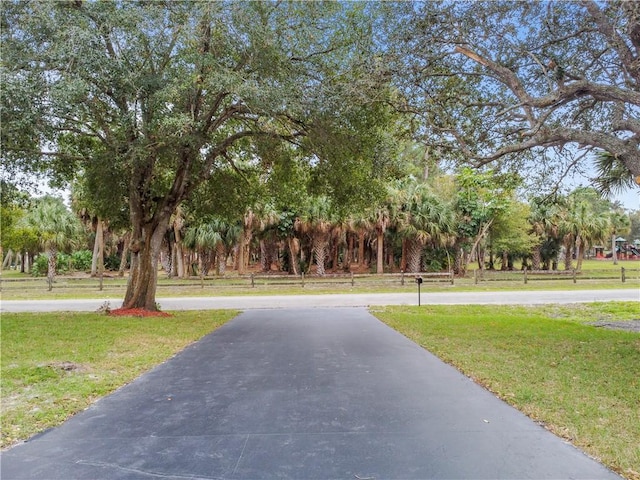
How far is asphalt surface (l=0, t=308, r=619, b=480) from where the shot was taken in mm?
3293

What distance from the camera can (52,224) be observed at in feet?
105

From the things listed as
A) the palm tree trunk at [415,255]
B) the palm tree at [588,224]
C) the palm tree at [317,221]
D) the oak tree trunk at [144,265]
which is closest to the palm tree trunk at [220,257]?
the palm tree at [317,221]

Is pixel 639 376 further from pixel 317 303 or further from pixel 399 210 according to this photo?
pixel 399 210

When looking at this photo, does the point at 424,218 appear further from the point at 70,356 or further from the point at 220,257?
the point at 70,356

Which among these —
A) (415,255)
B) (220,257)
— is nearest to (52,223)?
(220,257)

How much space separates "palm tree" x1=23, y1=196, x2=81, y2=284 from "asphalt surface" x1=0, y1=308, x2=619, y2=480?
30627mm

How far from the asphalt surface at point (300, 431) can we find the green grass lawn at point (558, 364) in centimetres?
29

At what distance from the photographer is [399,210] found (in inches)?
1136

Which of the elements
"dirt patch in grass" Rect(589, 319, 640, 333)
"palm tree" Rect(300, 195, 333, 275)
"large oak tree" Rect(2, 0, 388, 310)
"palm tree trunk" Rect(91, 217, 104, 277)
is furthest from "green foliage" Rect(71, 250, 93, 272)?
"dirt patch in grass" Rect(589, 319, 640, 333)

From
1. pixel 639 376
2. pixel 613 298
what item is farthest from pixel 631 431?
pixel 613 298

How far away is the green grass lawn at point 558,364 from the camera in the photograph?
4020mm

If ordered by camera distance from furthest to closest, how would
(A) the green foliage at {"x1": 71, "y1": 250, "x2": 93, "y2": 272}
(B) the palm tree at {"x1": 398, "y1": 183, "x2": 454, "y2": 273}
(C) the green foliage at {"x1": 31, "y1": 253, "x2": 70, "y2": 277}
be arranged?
1. (A) the green foliage at {"x1": 71, "y1": 250, "x2": 93, "y2": 272}
2. (C) the green foliage at {"x1": 31, "y1": 253, "x2": 70, "y2": 277}
3. (B) the palm tree at {"x1": 398, "y1": 183, "x2": 454, "y2": 273}

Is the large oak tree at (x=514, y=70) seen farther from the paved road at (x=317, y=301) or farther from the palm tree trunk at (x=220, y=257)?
the palm tree trunk at (x=220, y=257)

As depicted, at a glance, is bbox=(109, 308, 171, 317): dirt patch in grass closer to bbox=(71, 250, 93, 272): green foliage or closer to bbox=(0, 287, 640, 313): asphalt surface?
bbox=(0, 287, 640, 313): asphalt surface
